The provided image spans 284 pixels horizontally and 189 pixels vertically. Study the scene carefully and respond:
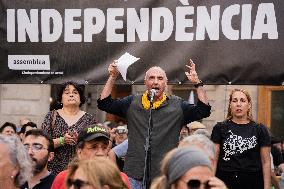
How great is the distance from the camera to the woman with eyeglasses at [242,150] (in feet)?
23.9

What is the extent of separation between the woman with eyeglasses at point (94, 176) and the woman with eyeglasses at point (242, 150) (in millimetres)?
2962

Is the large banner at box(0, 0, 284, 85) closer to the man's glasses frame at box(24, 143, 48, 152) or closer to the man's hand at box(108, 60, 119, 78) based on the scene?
the man's hand at box(108, 60, 119, 78)

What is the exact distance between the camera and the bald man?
696 centimetres

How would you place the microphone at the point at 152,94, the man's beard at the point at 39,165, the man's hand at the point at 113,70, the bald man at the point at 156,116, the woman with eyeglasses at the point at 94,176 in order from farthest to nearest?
the man's hand at the point at 113,70, the bald man at the point at 156,116, the microphone at the point at 152,94, the man's beard at the point at 39,165, the woman with eyeglasses at the point at 94,176

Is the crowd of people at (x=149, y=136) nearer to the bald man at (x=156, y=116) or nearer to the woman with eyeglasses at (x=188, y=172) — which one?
the bald man at (x=156, y=116)

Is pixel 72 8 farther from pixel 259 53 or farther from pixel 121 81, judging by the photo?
pixel 259 53

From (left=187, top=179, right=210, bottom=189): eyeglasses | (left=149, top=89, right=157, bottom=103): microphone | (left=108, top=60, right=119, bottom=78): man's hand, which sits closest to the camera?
(left=187, top=179, right=210, bottom=189): eyeglasses

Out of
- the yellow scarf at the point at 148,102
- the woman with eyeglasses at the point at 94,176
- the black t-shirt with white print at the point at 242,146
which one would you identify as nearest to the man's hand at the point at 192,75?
the yellow scarf at the point at 148,102

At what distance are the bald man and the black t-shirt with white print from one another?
439 mm

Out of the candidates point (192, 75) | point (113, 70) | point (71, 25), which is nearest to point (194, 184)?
point (192, 75)

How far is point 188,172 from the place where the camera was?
3.95 metres

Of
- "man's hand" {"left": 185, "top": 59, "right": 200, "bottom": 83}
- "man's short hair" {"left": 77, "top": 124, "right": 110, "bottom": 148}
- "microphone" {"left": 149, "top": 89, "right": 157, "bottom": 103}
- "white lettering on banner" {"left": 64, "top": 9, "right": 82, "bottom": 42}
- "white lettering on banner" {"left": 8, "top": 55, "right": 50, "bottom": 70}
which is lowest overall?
"man's short hair" {"left": 77, "top": 124, "right": 110, "bottom": 148}

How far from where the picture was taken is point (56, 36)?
299 inches

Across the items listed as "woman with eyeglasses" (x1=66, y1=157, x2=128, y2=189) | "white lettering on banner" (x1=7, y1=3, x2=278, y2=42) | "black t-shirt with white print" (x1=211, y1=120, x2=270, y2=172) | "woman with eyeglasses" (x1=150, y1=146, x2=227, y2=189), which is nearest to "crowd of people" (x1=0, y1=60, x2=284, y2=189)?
"black t-shirt with white print" (x1=211, y1=120, x2=270, y2=172)
